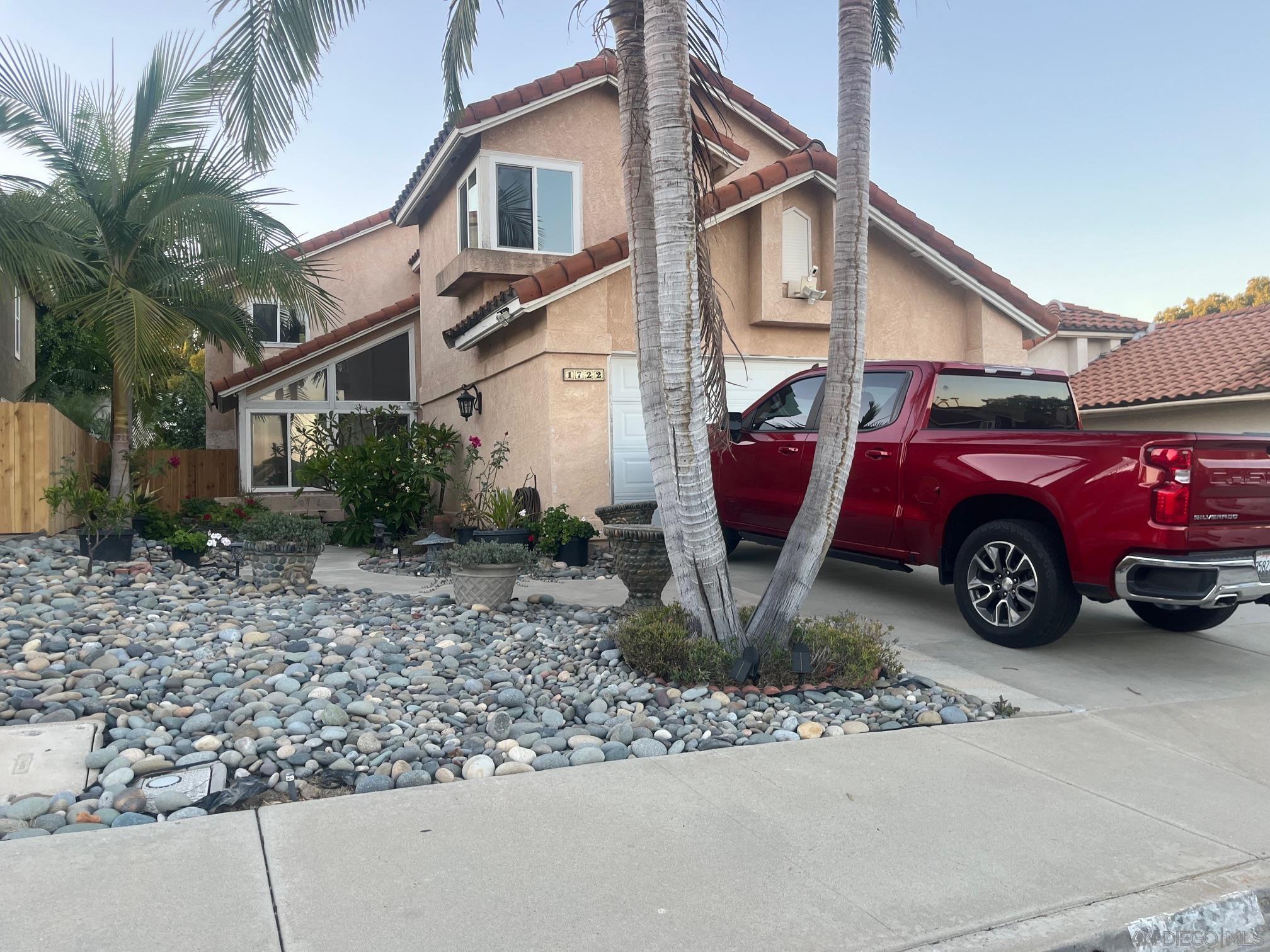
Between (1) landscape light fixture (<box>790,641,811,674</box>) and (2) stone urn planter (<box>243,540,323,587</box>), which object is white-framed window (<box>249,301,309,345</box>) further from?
(1) landscape light fixture (<box>790,641,811,674</box>)

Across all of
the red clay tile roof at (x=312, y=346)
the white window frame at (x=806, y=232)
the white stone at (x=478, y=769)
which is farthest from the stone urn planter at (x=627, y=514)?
the red clay tile roof at (x=312, y=346)

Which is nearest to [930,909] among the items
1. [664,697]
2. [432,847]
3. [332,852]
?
[432,847]

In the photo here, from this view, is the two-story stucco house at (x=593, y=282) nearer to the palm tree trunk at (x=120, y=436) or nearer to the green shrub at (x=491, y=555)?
the green shrub at (x=491, y=555)

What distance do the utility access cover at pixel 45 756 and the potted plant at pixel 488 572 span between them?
3.23 m

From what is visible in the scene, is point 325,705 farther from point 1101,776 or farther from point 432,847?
point 1101,776

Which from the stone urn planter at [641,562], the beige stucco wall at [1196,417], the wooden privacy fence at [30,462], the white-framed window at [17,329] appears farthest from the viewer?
the white-framed window at [17,329]

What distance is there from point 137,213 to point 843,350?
32.7 feet

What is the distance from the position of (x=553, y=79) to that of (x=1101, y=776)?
11.7 metres

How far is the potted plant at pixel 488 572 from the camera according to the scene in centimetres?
762

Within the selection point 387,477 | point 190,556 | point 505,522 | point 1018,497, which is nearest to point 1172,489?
point 1018,497

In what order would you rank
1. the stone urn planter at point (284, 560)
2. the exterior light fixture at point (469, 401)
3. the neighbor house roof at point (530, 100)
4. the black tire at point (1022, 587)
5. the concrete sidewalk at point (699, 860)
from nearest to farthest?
1. the concrete sidewalk at point (699, 860)
2. the black tire at point (1022, 587)
3. the stone urn planter at point (284, 560)
4. the neighbor house roof at point (530, 100)
5. the exterior light fixture at point (469, 401)

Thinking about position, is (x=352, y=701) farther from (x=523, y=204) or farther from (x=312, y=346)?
(x=312, y=346)

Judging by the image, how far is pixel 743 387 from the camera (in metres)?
12.2

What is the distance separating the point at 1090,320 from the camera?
20.4 metres
